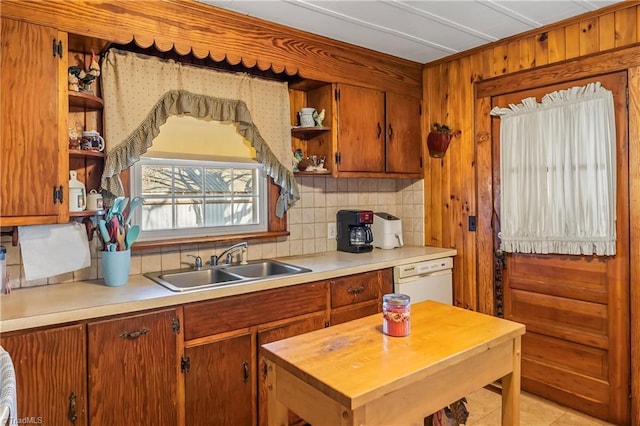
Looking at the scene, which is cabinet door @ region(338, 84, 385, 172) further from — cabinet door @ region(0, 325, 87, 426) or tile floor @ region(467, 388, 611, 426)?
cabinet door @ region(0, 325, 87, 426)

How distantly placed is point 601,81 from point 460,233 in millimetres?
1354

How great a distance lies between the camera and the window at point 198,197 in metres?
2.42

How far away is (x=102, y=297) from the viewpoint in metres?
1.81

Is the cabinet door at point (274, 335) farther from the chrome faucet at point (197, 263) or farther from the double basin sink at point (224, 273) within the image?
the chrome faucet at point (197, 263)

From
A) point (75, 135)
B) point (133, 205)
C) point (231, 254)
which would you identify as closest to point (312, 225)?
point (231, 254)

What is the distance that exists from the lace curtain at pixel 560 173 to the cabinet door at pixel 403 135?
0.64 metres

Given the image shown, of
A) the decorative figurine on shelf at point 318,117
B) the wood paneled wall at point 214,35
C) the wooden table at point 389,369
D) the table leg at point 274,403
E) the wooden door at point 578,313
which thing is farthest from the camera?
the decorative figurine on shelf at point 318,117

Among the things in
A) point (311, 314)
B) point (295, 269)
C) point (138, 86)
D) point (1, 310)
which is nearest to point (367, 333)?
point (311, 314)

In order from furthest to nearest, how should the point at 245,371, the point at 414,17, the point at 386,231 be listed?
the point at 386,231, the point at 414,17, the point at 245,371

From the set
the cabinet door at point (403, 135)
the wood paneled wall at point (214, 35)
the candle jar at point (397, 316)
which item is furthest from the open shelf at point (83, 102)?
the cabinet door at point (403, 135)

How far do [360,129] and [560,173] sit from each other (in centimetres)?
137

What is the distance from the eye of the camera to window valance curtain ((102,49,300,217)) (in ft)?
7.02

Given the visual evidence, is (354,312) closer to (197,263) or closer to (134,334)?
(197,263)

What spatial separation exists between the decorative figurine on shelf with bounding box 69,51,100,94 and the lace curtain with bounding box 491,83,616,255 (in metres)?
2.59
